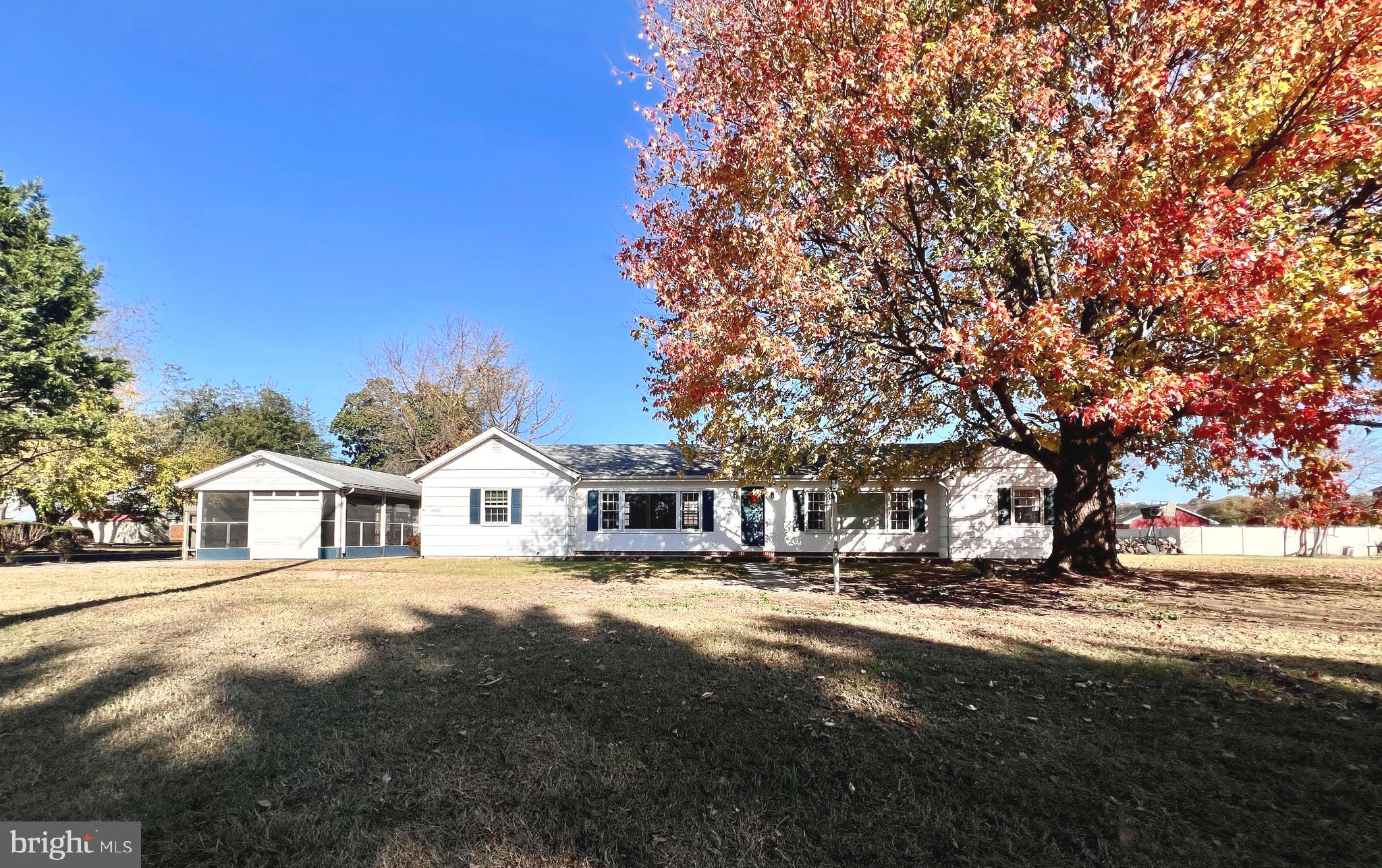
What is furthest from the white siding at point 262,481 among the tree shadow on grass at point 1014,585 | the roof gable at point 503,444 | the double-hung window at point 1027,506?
the double-hung window at point 1027,506

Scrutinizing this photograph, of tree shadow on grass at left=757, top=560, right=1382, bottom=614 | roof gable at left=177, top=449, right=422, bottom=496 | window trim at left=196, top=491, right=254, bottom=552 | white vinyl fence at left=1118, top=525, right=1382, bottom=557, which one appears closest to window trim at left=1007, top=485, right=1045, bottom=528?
tree shadow on grass at left=757, top=560, right=1382, bottom=614

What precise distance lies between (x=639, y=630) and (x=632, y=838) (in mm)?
4793

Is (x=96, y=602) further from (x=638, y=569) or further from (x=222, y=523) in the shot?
(x=222, y=523)

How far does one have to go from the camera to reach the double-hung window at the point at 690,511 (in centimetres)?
2262

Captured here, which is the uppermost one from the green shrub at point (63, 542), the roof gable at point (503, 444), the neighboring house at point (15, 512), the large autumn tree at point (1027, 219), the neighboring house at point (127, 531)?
the large autumn tree at point (1027, 219)

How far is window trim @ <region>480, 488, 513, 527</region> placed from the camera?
23156mm

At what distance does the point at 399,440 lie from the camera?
125 feet

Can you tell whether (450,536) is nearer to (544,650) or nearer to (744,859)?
(544,650)

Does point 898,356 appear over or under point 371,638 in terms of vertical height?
over

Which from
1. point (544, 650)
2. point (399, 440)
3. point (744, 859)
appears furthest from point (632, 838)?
point (399, 440)

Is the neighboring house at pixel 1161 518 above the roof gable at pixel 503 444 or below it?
below

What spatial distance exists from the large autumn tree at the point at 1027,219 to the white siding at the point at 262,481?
51.4 ft

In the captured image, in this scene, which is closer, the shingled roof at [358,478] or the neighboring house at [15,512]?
the shingled roof at [358,478]

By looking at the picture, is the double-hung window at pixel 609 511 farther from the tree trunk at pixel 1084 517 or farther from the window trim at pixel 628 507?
the tree trunk at pixel 1084 517
